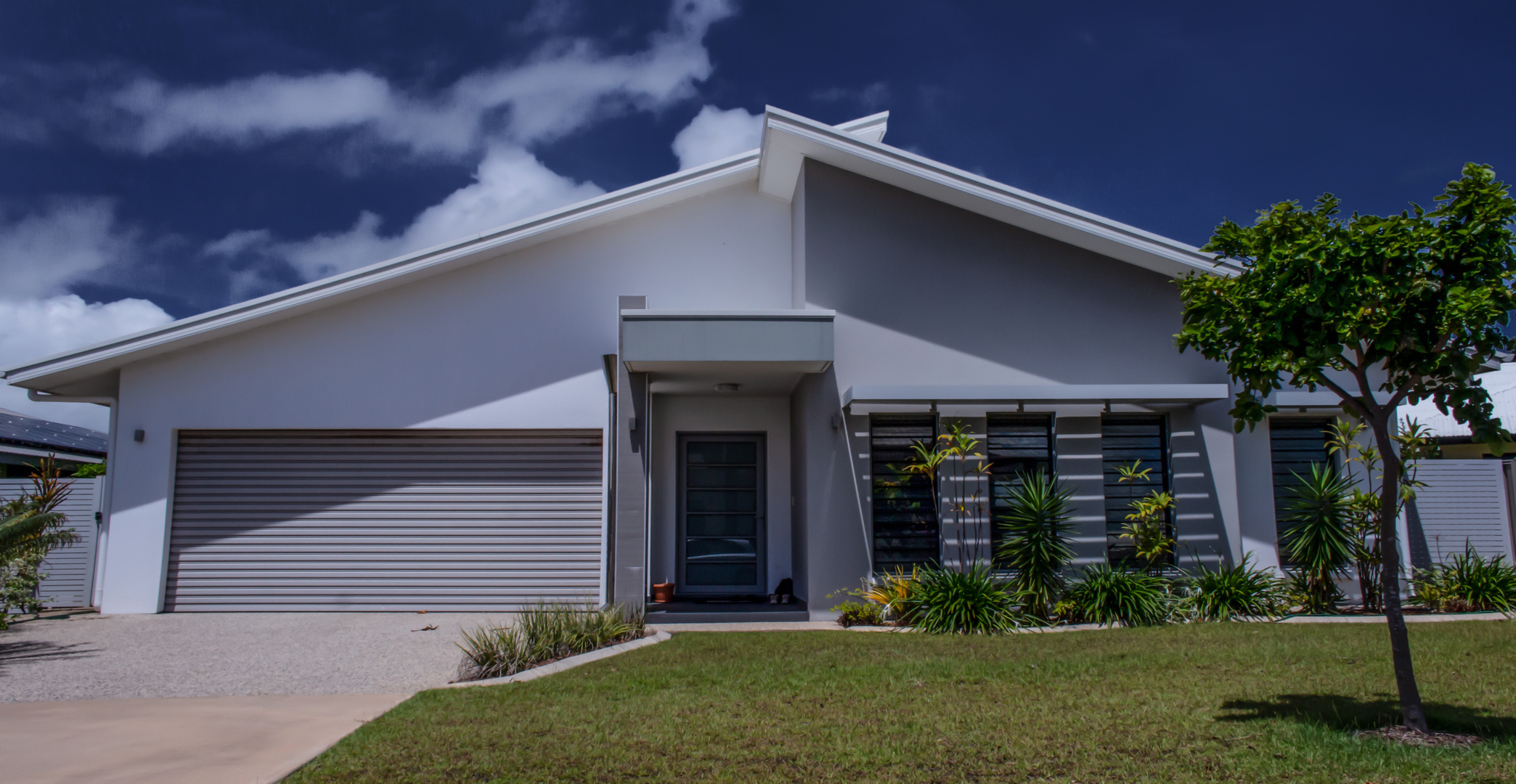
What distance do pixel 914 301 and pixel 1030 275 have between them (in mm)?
1530

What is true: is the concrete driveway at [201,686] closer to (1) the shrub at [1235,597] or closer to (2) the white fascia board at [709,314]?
(2) the white fascia board at [709,314]

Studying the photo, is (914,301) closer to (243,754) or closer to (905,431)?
(905,431)

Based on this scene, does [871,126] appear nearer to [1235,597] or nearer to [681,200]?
[681,200]

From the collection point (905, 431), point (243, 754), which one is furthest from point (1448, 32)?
point (243, 754)

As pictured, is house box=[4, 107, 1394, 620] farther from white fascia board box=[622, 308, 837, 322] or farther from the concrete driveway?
the concrete driveway

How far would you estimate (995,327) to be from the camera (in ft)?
36.8

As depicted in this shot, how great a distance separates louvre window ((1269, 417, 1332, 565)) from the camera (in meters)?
11.3

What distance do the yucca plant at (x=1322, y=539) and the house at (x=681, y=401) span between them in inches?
26.5

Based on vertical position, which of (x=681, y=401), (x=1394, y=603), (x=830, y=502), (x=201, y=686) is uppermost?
(x=681, y=401)

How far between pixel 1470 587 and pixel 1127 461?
12.5 feet

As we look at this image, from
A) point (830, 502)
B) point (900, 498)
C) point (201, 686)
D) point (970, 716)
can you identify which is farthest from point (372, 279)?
point (970, 716)

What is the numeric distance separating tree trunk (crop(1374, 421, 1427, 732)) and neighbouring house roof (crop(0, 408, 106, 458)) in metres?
20.1

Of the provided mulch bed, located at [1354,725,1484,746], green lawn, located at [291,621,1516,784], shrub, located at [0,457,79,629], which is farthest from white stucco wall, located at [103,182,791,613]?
mulch bed, located at [1354,725,1484,746]

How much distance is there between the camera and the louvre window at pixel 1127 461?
10.9 metres
